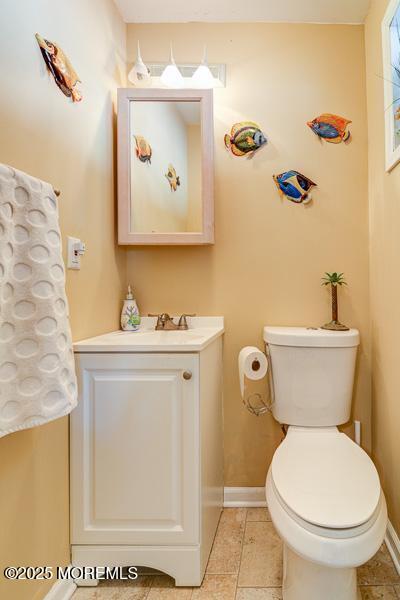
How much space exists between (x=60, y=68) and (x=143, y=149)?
1.77 feet

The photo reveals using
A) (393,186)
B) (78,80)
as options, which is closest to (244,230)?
(393,186)

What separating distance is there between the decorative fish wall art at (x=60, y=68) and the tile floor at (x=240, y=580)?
163 cm

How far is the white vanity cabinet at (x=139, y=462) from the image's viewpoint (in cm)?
122

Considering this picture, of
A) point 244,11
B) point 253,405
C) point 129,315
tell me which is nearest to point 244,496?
point 253,405

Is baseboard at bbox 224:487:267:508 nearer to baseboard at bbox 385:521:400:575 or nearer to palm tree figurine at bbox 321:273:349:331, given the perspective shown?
baseboard at bbox 385:521:400:575

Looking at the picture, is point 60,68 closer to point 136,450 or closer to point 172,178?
point 172,178

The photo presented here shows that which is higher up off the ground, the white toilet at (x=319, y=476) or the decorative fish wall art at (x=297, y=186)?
the decorative fish wall art at (x=297, y=186)

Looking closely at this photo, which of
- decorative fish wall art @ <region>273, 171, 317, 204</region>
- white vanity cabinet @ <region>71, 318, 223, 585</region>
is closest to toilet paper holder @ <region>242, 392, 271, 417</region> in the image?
white vanity cabinet @ <region>71, 318, 223, 585</region>

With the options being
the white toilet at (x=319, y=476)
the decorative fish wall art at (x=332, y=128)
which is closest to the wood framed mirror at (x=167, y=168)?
the decorative fish wall art at (x=332, y=128)

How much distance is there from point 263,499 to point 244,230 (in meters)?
1.26

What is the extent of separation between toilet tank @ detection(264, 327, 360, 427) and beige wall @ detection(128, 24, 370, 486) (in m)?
0.25

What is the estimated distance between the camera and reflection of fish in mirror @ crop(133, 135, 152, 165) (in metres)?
1.67

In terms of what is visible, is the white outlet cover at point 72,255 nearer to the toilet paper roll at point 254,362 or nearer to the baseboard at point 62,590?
the toilet paper roll at point 254,362

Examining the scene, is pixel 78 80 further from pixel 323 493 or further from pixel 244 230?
pixel 323 493
